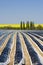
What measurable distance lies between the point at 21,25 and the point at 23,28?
1.52 metres

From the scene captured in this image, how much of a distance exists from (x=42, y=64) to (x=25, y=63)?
69 centimetres

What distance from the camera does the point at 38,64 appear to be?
9.23 m

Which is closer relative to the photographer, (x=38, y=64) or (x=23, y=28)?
(x=38, y=64)

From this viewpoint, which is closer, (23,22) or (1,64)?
(1,64)

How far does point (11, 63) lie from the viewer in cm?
935

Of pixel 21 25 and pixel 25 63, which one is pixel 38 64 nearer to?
pixel 25 63

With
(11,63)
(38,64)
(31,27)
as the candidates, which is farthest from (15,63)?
(31,27)

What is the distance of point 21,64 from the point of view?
9.11m

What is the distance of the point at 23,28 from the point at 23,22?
2.33 metres

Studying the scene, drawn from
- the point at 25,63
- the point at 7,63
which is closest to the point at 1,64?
the point at 7,63

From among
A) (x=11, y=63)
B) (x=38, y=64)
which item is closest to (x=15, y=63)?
(x=11, y=63)

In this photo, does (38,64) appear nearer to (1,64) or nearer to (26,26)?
(1,64)

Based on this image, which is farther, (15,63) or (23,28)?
(23,28)

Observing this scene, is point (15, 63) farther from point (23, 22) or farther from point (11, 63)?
point (23, 22)
